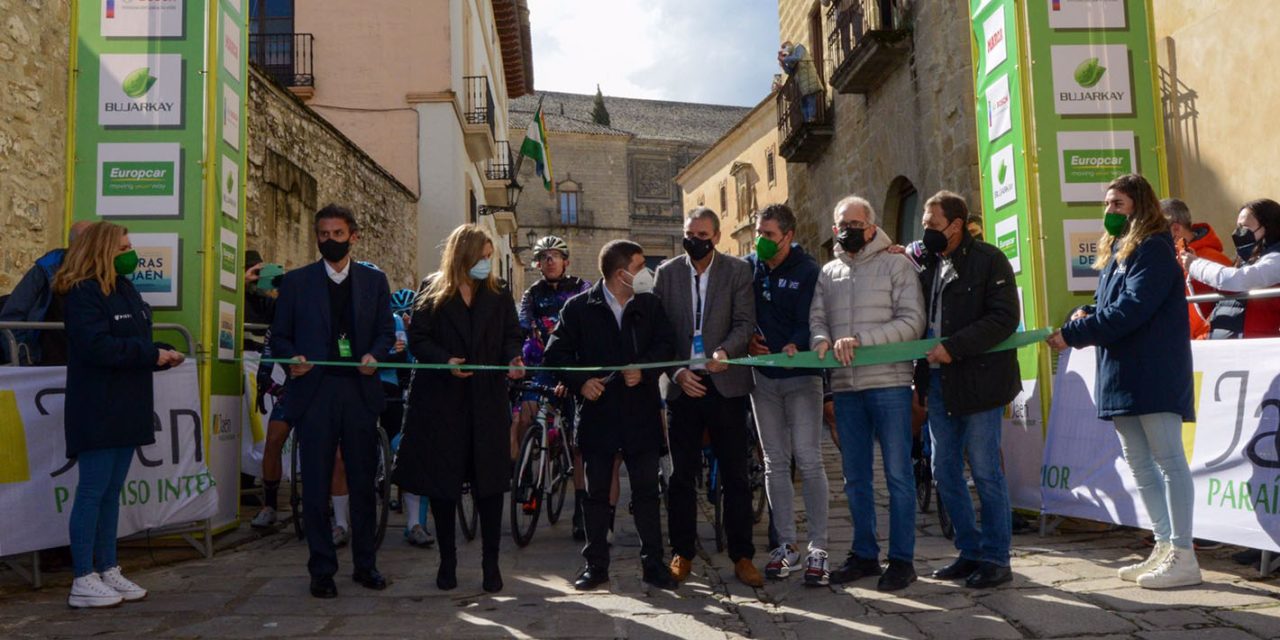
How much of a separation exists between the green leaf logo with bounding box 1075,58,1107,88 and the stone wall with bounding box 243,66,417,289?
24.1 ft

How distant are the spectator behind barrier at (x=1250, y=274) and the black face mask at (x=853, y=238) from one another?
6.64ft

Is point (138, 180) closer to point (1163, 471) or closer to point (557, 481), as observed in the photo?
point (557, 481)

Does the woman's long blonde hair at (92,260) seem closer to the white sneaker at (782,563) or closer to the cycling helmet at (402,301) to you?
the cycling helmet at (402,301)

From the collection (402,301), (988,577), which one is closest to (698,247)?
(988,577)

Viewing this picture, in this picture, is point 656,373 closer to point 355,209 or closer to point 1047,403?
point 1047,403

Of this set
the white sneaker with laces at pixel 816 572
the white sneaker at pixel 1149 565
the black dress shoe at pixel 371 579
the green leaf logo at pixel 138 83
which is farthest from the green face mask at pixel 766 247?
the green leaf logo at pixel 138 83

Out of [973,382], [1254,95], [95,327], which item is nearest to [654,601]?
[973,382]

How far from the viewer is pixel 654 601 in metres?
4.68

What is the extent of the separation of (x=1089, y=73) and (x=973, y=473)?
10.2ft

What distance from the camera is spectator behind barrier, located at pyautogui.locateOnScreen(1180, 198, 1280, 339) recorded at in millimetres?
5293

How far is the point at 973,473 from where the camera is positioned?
15.8 feet

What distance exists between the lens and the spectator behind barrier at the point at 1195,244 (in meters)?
5.80

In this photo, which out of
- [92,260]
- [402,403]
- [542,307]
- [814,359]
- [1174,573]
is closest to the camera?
[1174,573]

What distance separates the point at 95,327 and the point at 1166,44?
1038 centimetres
